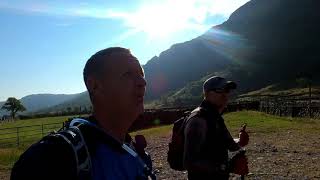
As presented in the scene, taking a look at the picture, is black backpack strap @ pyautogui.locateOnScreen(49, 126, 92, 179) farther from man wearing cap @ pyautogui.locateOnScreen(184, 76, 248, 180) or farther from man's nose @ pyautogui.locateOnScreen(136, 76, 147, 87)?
man wearing cap @ pyautogui.locateOnScreen(184, 76, 248, 180)

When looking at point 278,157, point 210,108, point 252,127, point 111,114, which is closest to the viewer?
point 111,114

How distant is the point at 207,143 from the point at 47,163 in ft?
9.98

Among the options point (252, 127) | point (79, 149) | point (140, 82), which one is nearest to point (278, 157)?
point (252, 127)

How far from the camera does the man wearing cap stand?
4773 mm

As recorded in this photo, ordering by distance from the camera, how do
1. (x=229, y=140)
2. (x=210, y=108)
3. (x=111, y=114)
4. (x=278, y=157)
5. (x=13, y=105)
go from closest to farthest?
(x=111, y=114), (x=210, y=108), (x=229, y=140), (x=278, y=157), (x=13, y=105)

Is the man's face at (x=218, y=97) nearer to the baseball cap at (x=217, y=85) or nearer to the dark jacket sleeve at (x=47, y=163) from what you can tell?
the baseball cap at (x=217, y=85)

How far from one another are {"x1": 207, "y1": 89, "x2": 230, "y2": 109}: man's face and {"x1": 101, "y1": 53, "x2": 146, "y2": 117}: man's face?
2744 millimetres

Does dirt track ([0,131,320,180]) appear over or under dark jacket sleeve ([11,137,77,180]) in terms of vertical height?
under

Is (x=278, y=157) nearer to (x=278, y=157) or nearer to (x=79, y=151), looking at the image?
(x=278, y=157)

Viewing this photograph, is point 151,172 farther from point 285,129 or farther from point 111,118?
point 285,129

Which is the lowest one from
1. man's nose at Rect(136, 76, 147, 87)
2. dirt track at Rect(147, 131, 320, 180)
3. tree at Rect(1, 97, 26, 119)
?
dirt track at Rect(147, 131, 320, 180)

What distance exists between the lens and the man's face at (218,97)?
5.14m

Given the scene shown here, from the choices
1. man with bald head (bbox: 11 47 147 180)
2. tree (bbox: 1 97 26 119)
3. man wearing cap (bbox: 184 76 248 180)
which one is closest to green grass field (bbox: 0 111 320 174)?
man wearing cap (bbox: 184 76 248 180)

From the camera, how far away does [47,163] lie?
6.29ft
